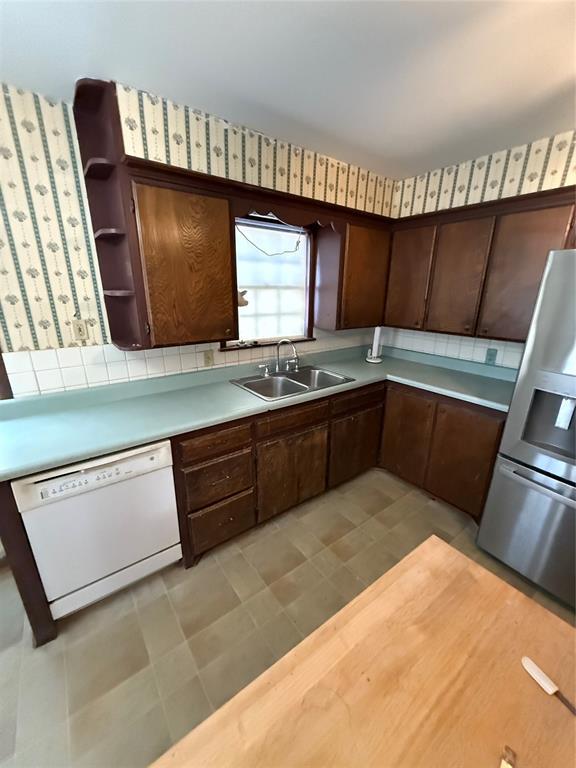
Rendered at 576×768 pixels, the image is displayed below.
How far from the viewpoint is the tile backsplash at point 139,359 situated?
5.33 ft

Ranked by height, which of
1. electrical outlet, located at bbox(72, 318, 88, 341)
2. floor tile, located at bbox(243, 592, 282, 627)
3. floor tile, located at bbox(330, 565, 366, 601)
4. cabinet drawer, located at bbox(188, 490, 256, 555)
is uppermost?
electrical outlet, located at bbox(72, 318, 88, 341)

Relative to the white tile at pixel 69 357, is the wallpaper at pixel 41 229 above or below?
above

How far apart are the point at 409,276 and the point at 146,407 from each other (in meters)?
2.17

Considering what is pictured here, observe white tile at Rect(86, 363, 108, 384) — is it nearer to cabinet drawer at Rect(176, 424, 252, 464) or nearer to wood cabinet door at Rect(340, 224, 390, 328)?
cabinet drawer at Rect(176, 424, 252, 464)

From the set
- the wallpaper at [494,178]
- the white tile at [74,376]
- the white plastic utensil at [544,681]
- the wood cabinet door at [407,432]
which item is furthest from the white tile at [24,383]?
the wallpaper at [494,178]

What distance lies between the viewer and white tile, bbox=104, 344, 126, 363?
1799mm

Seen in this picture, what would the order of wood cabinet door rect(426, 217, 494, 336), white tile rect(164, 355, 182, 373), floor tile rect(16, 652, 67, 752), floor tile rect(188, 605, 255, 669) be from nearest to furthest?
floor tile rect(16, 652, 67, 752)
floor tile rect(188, 605, 255, 669)
white tile rect(164, 355, 182, 373)
wood cabinet door rect(426, 217, 494, 336)

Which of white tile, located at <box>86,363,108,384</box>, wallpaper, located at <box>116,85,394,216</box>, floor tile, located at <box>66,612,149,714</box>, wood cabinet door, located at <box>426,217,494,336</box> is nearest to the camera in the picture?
floor tile, located at <box>66,612,149,714</box>

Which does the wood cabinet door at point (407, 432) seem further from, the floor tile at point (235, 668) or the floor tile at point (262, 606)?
the floor tile at point (235, 668)

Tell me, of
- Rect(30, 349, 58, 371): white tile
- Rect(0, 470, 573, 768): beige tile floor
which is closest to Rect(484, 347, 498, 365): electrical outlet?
Rect(0, 470, 573, 768): beige tile floor

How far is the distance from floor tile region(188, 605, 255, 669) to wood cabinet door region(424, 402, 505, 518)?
157cm

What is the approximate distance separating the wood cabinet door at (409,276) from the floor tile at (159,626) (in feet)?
8.15

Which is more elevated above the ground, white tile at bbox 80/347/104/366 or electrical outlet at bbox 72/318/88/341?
electrical outlet at bbox 72/318/88/341

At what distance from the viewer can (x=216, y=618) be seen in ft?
5.13
